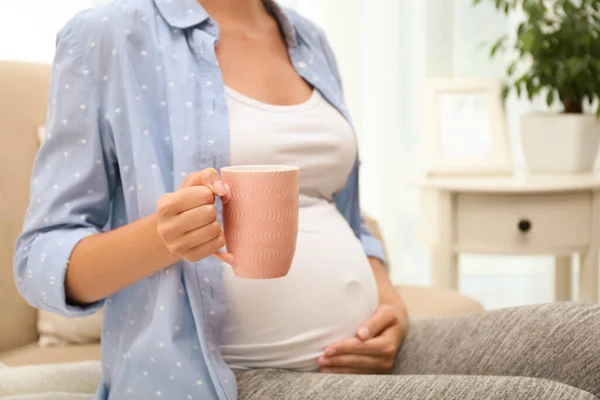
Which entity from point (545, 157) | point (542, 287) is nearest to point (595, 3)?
point (545, 157)

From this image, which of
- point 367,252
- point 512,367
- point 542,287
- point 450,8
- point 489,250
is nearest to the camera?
point 512,367

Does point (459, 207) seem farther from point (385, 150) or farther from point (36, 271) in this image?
point (36, 271)

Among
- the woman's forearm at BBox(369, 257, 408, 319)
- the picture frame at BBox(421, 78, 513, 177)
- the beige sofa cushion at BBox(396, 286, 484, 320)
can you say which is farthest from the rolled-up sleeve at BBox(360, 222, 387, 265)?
the picture frame at BBox(421, 78, 513, 177)

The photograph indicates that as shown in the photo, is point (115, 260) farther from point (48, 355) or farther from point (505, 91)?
point (505, 91)

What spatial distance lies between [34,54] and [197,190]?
154 centimetres

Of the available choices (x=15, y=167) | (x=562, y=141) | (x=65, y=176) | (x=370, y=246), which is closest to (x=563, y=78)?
(x=562, y=141)

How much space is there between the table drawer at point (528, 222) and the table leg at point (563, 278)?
420 mm

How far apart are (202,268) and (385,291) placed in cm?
35

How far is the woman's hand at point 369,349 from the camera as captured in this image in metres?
0.93

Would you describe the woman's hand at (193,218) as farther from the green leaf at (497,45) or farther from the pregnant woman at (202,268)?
the green leaf at (497,45)

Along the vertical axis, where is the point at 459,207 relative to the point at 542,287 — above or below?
above

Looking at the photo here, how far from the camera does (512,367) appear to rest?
0.94 metres

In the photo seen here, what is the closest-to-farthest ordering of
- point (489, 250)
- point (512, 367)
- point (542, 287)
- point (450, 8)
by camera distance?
point (512, 367), point (489, 250), point (450, 8), point (542, 287)

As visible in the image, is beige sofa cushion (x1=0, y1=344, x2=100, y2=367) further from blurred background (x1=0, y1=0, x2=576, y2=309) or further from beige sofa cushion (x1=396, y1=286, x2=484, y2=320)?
blurred background (x1=0, y1=0, x2=576, y2=309)
